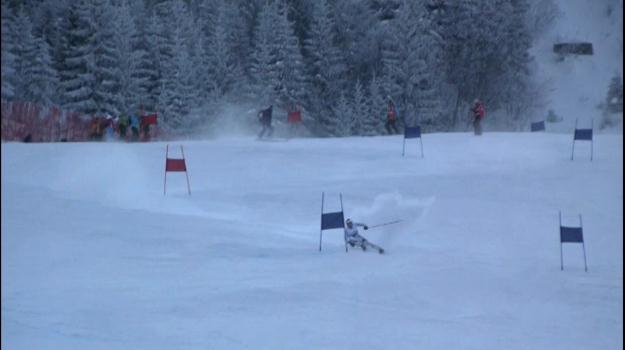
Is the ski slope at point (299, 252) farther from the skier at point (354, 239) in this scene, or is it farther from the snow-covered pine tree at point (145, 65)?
the snow-covered pine tree at point (145, 65)

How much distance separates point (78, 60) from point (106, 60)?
107 inches

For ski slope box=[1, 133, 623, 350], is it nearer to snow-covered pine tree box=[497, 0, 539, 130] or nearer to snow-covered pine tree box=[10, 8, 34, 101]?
snow-covered pine tree box=[10, 8, 34, 101]

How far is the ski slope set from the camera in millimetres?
9719

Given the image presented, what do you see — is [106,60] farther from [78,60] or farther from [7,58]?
[7,58]

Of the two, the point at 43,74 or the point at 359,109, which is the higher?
the point at 43,74

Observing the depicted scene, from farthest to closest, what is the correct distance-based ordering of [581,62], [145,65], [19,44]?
1. [581,62]
2. [145,65]
3. [19,44]

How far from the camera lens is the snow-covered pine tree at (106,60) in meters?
26.8

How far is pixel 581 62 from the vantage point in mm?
56594

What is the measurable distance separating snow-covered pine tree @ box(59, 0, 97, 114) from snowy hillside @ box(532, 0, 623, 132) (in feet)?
101

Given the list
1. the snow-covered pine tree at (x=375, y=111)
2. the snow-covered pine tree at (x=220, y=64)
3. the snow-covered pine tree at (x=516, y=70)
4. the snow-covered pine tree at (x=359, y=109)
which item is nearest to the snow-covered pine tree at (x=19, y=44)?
the snow-covered pine tree at (x=375, y=111)

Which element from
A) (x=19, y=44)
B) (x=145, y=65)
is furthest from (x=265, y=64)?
(x=19, y=44)

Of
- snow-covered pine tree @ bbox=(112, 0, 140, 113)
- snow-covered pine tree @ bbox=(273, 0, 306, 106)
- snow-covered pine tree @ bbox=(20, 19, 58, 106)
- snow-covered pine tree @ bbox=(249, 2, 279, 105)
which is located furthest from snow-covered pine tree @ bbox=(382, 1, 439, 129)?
snow-covered pine tree @ bbox=(20, 19, 58, 106)

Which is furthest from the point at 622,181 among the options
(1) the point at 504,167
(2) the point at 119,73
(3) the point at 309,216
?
(2) the point at 119,73

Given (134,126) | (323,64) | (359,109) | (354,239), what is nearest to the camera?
(354,239)
